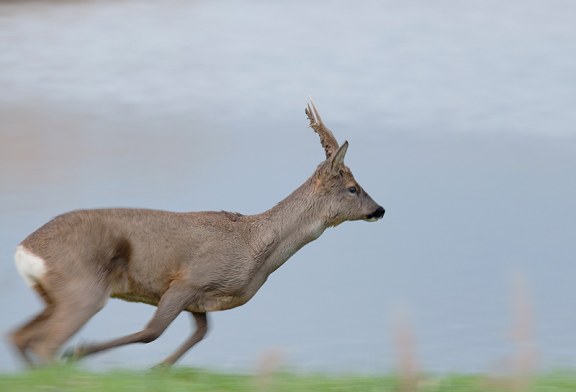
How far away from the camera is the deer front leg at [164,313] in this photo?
29.4ft

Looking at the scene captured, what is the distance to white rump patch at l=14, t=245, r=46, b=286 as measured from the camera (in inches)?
343

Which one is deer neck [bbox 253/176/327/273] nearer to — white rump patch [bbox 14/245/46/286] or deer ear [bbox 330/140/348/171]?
deer ear [bbox 330/140/348/171]

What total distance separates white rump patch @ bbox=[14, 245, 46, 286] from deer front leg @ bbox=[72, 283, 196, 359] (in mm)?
576

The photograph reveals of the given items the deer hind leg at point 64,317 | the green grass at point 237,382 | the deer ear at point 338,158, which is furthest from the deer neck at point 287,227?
the green grass at point 237,382

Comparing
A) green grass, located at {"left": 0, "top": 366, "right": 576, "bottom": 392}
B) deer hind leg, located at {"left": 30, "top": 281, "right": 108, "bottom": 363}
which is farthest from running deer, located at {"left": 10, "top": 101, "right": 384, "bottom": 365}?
green grass, located at {"left": 0, "top": 366, "right": 576, "bottom": 392}

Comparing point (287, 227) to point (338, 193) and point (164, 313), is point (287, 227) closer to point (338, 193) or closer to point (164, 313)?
point (338, 193)

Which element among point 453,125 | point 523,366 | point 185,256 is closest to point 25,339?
point 185,256

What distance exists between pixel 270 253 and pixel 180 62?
1378cm

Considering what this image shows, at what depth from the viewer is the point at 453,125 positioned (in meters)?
20.2

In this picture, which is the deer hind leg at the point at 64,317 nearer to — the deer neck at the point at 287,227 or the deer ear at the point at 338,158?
the deer neck at the point at 287,227

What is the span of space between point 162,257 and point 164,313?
37cm

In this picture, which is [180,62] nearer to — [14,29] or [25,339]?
[14,29]

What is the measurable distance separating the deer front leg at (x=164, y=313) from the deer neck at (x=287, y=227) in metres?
0.73

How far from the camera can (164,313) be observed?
29.7ft
